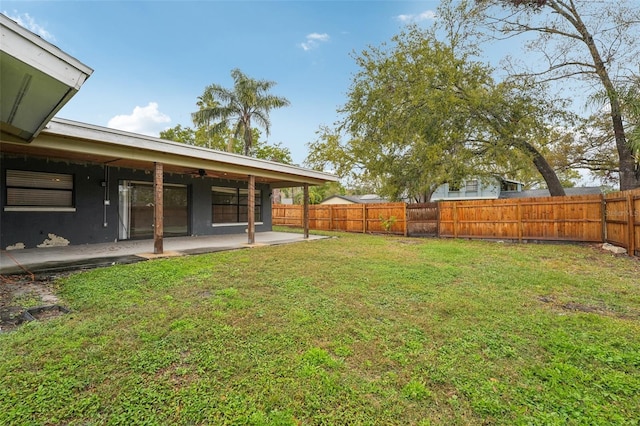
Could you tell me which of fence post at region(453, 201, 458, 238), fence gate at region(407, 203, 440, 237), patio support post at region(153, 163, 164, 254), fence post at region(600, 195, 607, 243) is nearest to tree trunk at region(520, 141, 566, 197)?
fence post at region(600, 195, 607, 243)

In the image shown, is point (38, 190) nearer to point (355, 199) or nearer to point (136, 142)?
point (136, 142)

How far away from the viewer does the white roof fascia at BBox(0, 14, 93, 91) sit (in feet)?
8.91

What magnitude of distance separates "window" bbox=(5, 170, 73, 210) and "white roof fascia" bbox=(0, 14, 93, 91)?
564 cm

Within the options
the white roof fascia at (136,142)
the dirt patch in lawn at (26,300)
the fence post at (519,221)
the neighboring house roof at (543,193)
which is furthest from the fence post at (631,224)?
the neighboring house roof at (543,193)

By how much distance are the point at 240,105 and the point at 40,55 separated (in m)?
16.5

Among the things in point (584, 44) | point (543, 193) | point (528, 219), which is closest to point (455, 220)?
point (528, 219)

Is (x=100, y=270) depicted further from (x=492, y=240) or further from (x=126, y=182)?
(x=492, y=240)

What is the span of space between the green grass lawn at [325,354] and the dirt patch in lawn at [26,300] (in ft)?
0.57

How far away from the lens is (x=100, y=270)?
5105mm

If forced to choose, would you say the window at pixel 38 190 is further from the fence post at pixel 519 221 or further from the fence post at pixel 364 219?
the fence post at pixel 519 221

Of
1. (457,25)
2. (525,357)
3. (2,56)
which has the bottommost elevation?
(525,357)

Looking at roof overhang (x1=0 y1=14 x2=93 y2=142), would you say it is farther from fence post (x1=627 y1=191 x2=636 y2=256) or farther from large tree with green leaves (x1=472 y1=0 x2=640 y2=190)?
large tree with green leaves (x1=472 y1=0 x2=640 y2=190)

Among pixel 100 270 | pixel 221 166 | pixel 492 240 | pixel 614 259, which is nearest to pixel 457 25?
pixel 492 240

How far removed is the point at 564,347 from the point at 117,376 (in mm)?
3653
